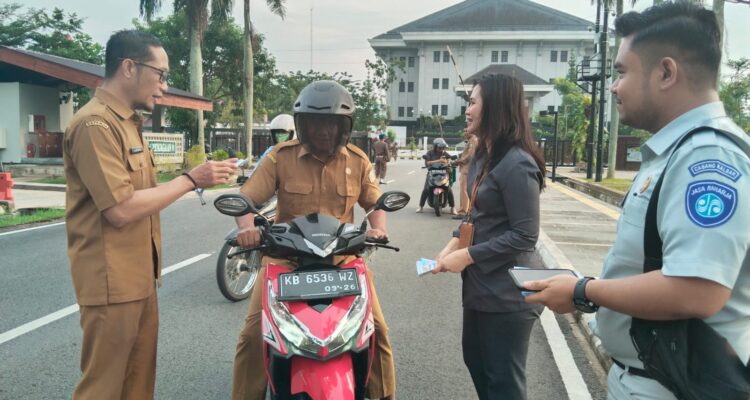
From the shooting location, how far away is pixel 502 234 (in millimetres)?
2561

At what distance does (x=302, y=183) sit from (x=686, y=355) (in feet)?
6.46

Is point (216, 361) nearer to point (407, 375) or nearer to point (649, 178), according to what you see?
A: point (407, 375)

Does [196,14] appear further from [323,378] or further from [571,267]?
[323,378]

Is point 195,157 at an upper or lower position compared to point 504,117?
lower

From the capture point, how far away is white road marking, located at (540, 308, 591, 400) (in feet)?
11.9

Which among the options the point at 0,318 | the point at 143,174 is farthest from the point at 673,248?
the point at 0,318

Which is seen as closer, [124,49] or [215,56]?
[124,49]

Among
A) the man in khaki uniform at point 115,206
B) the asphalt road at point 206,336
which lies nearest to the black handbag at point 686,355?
the man in khaki uniform at point 115,206

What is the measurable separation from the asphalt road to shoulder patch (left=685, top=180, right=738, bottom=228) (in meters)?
2.56

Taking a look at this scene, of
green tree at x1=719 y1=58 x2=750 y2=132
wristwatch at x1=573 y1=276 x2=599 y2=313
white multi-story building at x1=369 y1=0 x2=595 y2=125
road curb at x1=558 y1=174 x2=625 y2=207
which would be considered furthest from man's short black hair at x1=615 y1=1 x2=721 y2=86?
white multi-story building at x1=369 y1=0 x2=595 y2=125

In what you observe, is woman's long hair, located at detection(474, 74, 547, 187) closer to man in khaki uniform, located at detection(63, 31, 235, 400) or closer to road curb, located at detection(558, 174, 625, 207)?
man in khaki uniform, located at detection(63, 31, 235, 400)

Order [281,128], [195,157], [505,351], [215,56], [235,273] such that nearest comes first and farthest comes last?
[505,351]
[235,273]
[281,128]
[195,157]
[215,56]

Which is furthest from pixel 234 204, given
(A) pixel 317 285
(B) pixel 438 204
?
(B) pixel 438 204

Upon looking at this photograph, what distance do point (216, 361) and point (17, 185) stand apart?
16.3 meters
